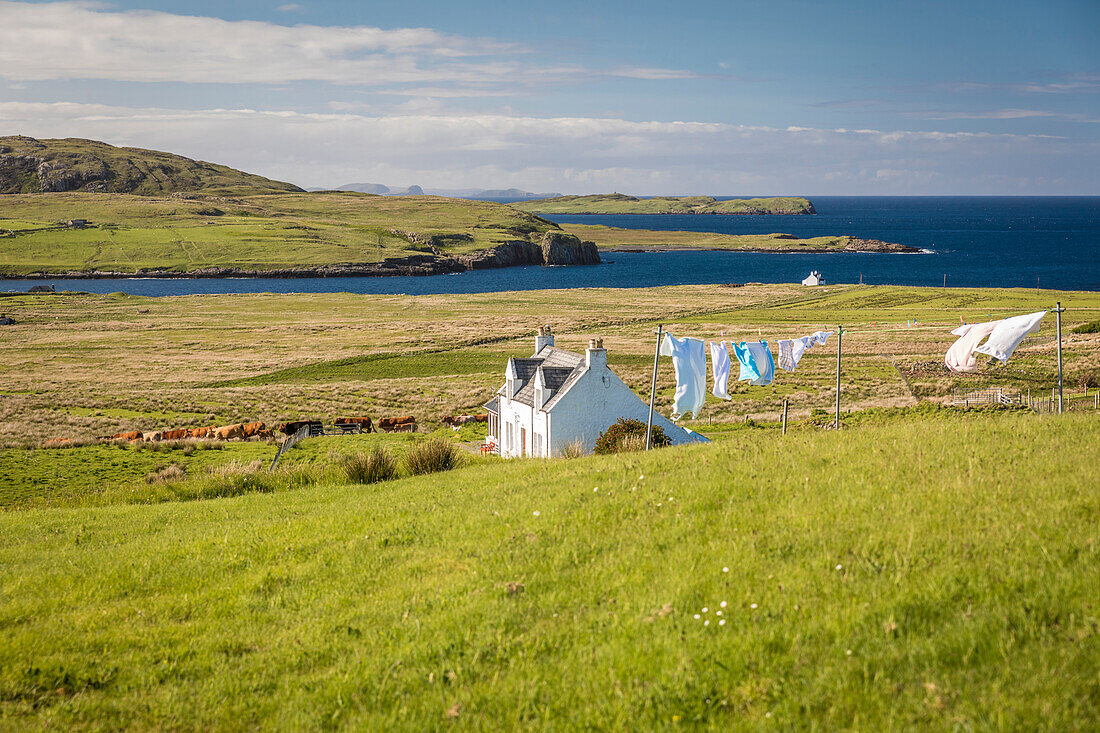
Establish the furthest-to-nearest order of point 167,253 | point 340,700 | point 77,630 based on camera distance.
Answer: point 167,253
point 77,630
point 340,700

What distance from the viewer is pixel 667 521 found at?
10461 millimetres

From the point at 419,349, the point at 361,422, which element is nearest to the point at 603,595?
the point at 361,422

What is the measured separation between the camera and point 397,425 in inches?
1774

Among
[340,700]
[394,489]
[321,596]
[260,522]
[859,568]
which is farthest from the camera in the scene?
[394,489]

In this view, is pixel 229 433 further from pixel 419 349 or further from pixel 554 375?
pixel 419 349

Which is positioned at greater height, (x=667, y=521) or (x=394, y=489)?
(x=667, y=521)

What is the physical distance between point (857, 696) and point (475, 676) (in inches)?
138

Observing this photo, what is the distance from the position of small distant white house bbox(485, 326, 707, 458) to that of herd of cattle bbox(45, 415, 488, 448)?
12927mm

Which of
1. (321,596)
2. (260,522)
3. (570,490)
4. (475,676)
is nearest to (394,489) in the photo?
(260,522)

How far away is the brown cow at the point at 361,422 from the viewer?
44519 millimetres

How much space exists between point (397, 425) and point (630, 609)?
38163mm

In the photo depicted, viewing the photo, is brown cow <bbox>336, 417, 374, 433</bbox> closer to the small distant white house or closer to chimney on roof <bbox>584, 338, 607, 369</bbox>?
the small distant white house

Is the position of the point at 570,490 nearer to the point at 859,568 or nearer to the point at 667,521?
the point at 667,521

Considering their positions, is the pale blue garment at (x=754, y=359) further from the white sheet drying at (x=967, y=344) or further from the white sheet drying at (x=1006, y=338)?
the white sheet drying at (x=1006, y=338)
